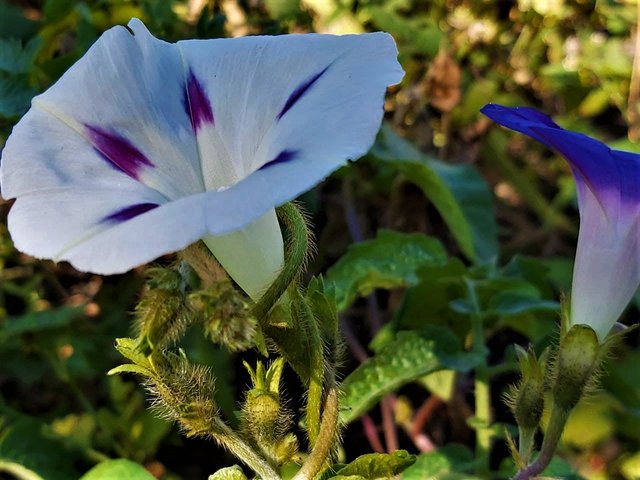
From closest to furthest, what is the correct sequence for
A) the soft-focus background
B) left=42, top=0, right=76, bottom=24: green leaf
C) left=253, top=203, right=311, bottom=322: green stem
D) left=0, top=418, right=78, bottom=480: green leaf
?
left=253, top=203, right=311, bottom=322: green stem
left=0, top=418, right=78, bottom=480: green leaf
the soft-focus background
left=42, top=0, right=76, bottom=24: green leaf

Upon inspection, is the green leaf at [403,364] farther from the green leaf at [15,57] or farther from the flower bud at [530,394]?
the green leaf at [15,57]

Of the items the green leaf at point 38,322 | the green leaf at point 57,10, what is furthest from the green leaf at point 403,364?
the green leaf at point 57,10

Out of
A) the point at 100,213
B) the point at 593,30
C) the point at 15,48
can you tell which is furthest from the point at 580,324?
the point at 593,30

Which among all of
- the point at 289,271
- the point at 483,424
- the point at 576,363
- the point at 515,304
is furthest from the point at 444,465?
the point at 289,271

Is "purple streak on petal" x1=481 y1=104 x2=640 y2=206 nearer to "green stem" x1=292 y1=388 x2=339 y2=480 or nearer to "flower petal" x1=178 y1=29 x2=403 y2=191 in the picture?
"flower petal" x1=178 y1=29 x2=403 y2=191

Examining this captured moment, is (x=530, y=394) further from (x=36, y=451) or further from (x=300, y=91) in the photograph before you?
(x=36, y=451)

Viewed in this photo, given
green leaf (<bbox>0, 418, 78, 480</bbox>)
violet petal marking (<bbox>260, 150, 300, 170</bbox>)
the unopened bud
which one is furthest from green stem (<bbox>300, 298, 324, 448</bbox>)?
green leaf (<bbox>0, 418, 78, 480</bbox>)

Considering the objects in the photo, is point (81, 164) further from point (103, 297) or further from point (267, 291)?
point (103, 297)
